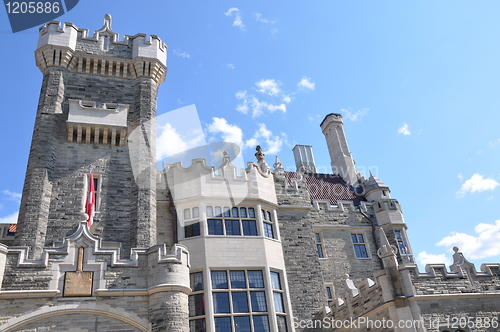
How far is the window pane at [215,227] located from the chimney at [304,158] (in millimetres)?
14851

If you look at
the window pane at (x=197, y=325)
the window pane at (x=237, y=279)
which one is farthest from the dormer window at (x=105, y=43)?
the window pane at (x=197, y=325)

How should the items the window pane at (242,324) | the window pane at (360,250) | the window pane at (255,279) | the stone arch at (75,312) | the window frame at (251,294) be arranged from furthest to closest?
the window pane at (360,250), the window pane at (255,279), the window frame at (251,294), the window pane at (242,324), the stone arch at (75,312)

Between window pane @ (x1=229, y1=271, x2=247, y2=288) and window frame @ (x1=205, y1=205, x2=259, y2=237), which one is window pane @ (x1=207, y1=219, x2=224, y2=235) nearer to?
window frame @ (x1=205, y1=205, x2=259, y2=237)

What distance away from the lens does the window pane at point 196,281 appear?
16.7 m

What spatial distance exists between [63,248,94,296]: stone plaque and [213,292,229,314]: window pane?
4895mm

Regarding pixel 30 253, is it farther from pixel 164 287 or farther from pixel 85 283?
pixel 164 287

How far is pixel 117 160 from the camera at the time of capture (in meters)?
19.2

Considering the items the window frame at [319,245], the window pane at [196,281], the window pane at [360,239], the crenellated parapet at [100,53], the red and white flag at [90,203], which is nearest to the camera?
the red and white flag at [90,203]

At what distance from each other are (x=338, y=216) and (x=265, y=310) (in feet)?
26.6

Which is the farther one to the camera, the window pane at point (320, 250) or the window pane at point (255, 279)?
the window pane at point (320, 250)

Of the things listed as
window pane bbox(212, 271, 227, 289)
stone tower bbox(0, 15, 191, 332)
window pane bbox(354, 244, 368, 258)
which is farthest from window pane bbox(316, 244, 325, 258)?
stone tower bbox(0, 15, 191, 332)

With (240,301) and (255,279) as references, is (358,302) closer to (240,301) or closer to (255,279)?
(255,279)

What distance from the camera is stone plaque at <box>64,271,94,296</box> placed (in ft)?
43.7

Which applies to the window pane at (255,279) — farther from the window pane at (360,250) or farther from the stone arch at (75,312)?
the window pane at (360,250)
